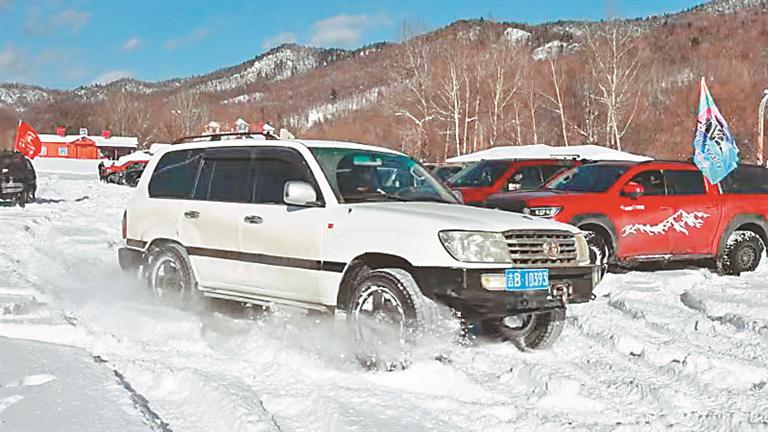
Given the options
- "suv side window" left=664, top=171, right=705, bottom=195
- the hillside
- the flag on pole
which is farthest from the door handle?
the hillside

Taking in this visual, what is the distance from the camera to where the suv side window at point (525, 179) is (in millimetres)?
13375

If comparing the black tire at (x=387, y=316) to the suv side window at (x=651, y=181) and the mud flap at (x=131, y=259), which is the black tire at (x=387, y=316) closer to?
the mud flap at (x=131, y=259)

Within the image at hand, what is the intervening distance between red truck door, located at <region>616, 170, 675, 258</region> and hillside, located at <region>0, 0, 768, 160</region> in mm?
23579

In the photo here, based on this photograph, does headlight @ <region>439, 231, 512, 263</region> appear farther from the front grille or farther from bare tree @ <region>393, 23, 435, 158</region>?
bare tree @ <region>393, 23, 435, 158</region>

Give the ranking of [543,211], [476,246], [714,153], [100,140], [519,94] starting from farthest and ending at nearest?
[100,140] < [519,94] < [714,153] < [543,211] < [476,246]

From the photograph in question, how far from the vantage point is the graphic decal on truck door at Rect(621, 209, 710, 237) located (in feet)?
33.2

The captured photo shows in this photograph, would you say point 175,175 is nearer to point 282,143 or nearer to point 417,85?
point 282,143

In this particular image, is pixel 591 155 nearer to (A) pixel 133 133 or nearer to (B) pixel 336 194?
(B) pixel 336 194

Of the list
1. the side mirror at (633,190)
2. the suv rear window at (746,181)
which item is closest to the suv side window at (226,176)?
the side mirror at (633,190)

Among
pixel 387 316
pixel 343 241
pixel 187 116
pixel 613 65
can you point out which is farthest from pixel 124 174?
pixel 187 116

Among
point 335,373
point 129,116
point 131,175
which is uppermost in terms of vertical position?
point 129,116

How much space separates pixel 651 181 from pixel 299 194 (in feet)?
21.3

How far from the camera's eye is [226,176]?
684 centimetres

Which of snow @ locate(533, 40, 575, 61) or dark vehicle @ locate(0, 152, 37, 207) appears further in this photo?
Answer: snow @ locate(533, 40, 575, 61)
